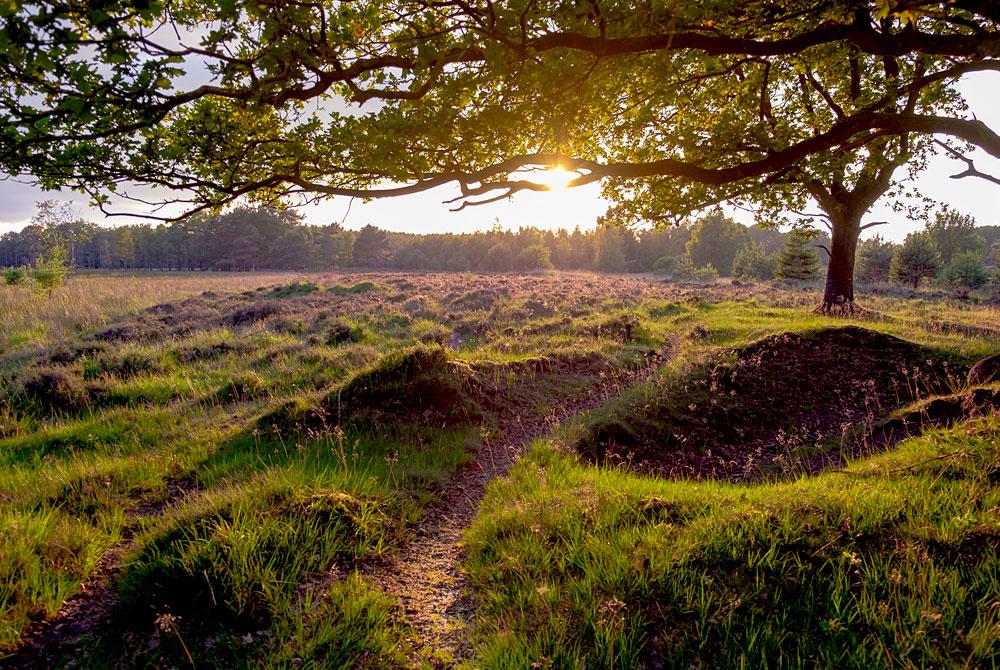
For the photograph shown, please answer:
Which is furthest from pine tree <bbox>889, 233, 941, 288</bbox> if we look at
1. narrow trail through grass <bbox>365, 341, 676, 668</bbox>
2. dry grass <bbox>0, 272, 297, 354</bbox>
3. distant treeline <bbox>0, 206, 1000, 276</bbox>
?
dry grass <bbox>0, 272, 297, 354</bbox>

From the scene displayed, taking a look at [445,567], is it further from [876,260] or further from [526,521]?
[876,260]

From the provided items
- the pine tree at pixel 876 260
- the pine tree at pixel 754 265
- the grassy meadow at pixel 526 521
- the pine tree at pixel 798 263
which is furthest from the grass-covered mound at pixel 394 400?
Result: the pine tree at pixel 876 260

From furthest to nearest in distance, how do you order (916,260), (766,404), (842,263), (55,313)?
(916,260)
(55,313)
(842,263)
(766,404)

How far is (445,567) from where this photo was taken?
12.5 feet

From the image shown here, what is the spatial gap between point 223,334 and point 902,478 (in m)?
18.4

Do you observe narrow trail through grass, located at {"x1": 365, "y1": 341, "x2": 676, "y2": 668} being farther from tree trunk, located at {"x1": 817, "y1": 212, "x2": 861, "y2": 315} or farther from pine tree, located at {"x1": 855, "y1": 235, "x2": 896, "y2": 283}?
A: pine tree, located at {"x1": 855, "y1": 235, "x2": 896, "y2": 283}

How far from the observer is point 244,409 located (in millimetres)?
7855

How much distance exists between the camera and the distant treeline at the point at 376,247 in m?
91.2

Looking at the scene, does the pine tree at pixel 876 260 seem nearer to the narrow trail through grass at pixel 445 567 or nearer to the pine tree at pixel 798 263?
the pine tree at pixel 798 263

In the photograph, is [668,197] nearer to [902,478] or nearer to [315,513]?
[902,478]

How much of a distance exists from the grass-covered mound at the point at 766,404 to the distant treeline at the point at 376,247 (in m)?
79.6

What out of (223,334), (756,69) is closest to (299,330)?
(223,334)

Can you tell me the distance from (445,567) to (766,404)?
6.44 meters

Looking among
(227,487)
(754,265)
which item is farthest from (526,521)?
(754,265)
